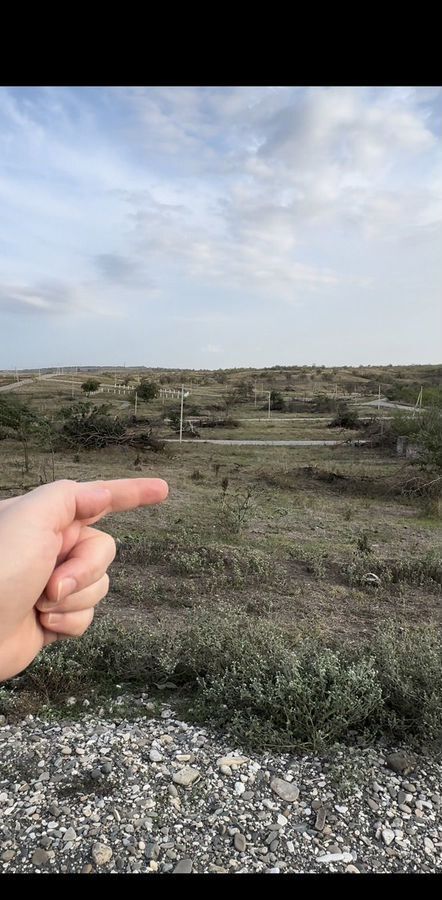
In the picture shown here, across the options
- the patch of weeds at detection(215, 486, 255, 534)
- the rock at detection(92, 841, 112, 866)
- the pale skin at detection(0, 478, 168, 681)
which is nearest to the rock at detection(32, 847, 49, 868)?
the rock at detection(92, 841, 112, 866)

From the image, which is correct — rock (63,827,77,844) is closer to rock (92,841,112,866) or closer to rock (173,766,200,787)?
rock (92,841,112,866)

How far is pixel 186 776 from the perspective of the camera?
2.80 metres

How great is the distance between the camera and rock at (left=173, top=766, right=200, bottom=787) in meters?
2.76

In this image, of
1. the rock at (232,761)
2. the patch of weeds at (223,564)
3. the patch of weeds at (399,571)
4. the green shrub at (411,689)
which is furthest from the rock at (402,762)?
the patch of weeds at (399,571)

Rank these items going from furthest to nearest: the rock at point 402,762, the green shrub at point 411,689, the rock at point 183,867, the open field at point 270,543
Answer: the open field at point 270,543 < the green shrub at point 411,689 < the rock at point 402,762 < the rock at point 183,867

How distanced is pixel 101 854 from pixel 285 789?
91cm

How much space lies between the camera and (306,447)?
768 inches

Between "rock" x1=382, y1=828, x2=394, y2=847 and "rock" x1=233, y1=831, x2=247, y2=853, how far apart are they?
0.62m

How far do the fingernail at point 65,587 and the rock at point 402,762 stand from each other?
93.7 inches

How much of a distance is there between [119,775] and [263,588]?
351 cm

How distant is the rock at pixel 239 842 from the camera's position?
2.38 metres

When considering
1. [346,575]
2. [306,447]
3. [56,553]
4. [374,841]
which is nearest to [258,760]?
[374,841]

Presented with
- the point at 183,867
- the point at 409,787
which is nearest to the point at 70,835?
the point at 183,867

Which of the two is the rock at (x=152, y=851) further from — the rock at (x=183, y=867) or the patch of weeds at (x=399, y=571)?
the patch of weeds at (x=399, y=571)
